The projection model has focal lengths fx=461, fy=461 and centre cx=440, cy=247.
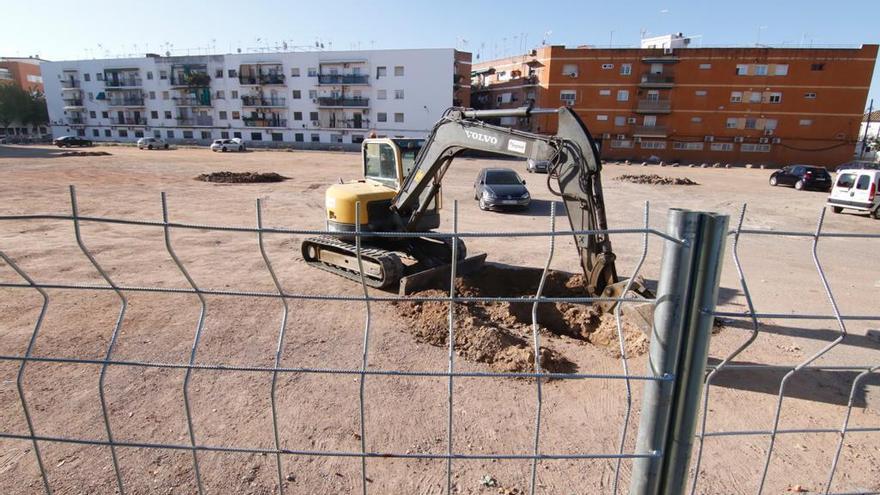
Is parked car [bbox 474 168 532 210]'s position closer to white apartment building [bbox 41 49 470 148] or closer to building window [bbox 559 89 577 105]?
building window [bbox 559 89 577 105]

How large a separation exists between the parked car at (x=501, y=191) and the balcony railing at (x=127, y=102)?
7041 centimetres

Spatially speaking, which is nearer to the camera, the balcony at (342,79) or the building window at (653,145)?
the building window at (653,145)

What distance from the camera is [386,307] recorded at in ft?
22.7

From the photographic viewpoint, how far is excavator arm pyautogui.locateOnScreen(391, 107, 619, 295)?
620 cm

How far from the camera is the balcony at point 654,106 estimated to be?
5100 cm

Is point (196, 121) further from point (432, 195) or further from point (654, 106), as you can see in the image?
point (432, 195)

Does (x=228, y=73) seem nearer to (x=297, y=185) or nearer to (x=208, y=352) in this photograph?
(x=297, y=185)

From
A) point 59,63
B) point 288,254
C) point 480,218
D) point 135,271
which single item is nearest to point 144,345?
point 135,271

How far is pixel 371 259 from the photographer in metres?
8.00

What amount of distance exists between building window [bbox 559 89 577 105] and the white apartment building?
1348cm

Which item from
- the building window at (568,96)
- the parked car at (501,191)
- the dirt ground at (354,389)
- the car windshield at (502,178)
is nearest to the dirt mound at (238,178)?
the parked car at (501,191)

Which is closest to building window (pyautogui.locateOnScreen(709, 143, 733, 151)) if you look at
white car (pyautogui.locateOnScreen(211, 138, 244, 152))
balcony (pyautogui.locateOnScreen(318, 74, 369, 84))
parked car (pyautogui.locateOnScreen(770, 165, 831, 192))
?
parked car (pyautogui.locateOnScreen(770, 165, 831, 192))

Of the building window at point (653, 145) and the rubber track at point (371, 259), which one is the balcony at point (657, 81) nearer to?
the building window at point (653, 145)

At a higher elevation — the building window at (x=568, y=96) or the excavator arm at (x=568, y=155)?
the building window at (x=568, y=96)
